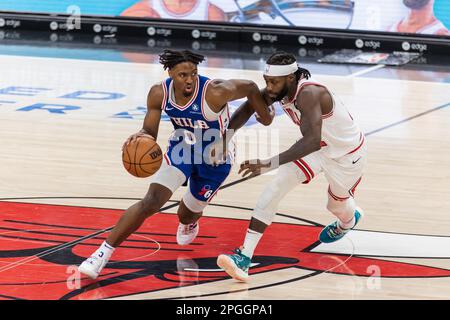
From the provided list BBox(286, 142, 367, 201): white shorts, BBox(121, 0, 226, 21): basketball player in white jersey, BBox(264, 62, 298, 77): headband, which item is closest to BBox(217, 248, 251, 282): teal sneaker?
BBox(286, 142, 367, 201): white shorts

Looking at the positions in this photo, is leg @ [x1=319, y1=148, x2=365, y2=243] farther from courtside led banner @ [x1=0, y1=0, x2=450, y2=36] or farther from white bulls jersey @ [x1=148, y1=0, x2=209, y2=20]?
white bulls jersey @ [x1=148, y1=0, x2=209, y2=20]

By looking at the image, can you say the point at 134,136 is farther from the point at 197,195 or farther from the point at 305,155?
the point at 305,155

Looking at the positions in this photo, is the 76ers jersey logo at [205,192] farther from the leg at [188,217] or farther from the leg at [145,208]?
the leg at [145,208]

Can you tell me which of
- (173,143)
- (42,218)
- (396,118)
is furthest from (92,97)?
(173,143)

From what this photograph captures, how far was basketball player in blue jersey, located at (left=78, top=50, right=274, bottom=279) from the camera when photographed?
22.0ft

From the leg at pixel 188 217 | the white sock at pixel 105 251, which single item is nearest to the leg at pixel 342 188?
the leg at pixel 188 217

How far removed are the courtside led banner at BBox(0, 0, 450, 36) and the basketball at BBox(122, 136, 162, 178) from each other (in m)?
12.1

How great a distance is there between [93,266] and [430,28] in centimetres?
1279

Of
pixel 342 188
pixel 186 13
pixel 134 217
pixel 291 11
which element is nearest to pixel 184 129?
pixel 134 217

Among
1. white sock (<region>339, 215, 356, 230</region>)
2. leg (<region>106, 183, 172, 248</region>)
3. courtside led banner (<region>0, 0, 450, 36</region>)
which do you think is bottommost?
white sock (<region>339, 215, 356, 230</region>)

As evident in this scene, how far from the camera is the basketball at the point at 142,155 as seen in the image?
672 cm
